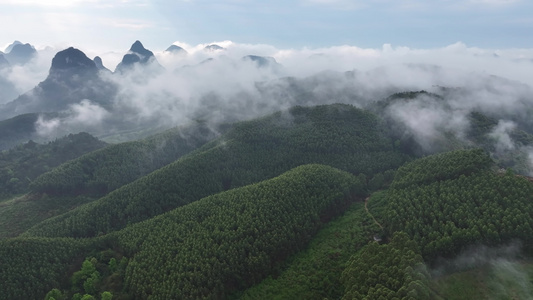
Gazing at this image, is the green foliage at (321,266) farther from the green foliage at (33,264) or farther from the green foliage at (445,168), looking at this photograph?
the green foliage at (33,264)

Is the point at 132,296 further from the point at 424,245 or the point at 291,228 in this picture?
the point at 424,245

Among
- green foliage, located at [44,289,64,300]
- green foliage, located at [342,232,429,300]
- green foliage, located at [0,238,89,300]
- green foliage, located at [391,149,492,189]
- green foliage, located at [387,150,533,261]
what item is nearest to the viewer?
green foliage, located at [342,232,429,300]

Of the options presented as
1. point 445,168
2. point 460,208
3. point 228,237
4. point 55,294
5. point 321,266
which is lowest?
point 321,266

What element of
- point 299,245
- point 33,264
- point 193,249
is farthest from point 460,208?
point 33,264

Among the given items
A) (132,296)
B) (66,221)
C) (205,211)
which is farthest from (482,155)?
(66,221)

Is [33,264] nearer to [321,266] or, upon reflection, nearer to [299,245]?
[299,245]

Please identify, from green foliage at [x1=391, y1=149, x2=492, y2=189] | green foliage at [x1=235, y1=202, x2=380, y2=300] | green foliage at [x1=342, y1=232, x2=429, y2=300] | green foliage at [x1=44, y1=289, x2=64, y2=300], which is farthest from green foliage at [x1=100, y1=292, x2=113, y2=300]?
green foliage at [x1=391, y1=149, x2=492, y2=189]

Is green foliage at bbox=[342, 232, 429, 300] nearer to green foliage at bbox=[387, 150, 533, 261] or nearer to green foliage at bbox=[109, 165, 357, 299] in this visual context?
green foliage at bbox=[387, 150, 533, 261]
